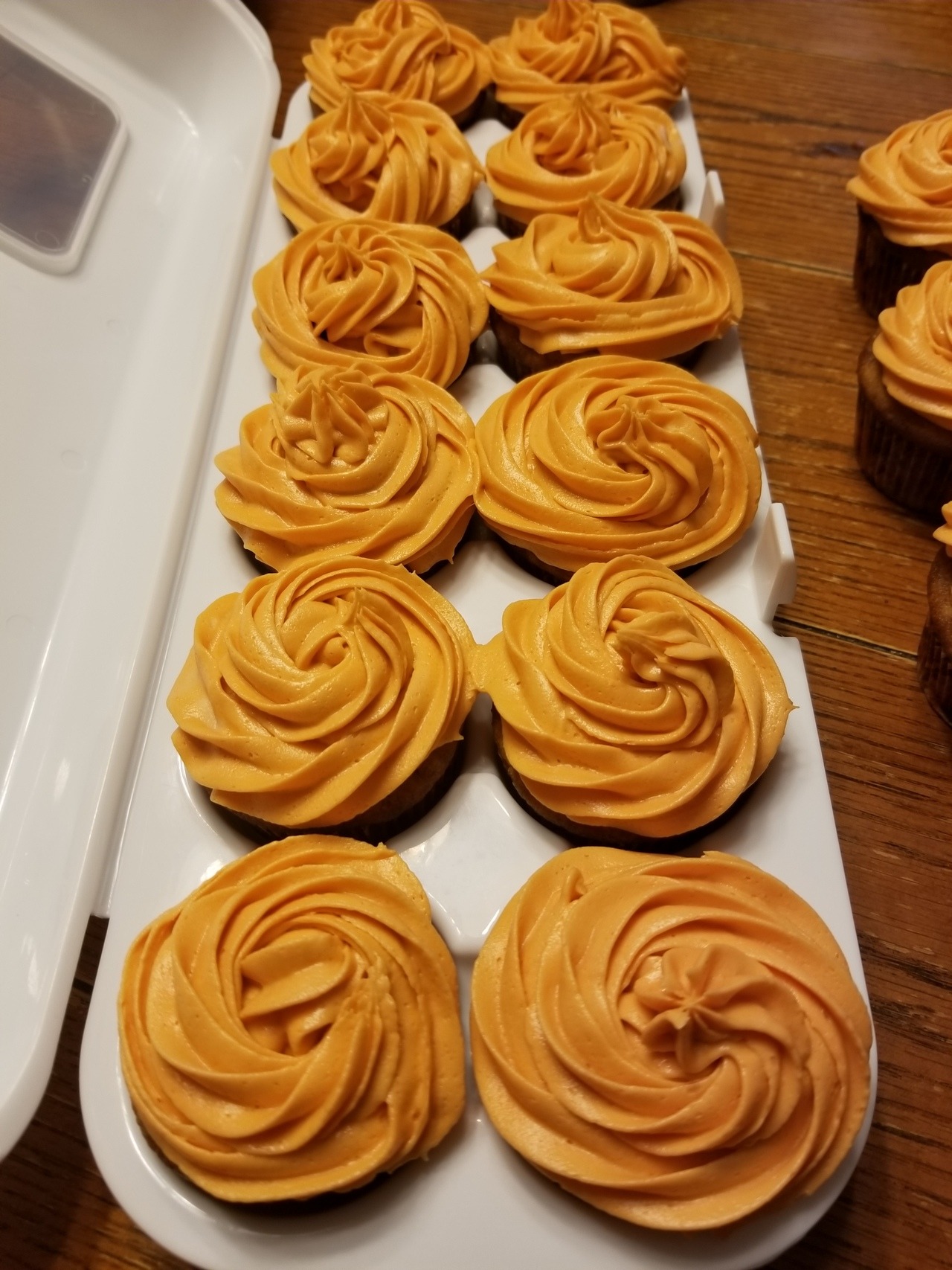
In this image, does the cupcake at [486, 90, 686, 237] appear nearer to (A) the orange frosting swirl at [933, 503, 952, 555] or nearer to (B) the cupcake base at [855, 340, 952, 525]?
(B) the cupcake base at [855, 340, 952, 525]

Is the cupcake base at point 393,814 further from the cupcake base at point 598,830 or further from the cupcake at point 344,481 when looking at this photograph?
the cupcake at point 344,481

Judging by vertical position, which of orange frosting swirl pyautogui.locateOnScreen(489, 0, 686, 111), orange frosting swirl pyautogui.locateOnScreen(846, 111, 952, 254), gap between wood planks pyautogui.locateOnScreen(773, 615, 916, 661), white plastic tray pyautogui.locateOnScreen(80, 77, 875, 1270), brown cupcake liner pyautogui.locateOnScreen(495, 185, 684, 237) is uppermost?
orange frosting swirl pyautogui.locateOnScreen(489, 0, 686, 111)

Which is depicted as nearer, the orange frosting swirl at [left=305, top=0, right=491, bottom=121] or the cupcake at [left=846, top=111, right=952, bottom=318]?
the cupcake at [left=846, top=111, right=952, bottom=318]

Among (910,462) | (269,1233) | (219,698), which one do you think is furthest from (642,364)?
(269,1233)

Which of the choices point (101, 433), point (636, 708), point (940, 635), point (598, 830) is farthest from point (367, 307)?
point (940, 635)

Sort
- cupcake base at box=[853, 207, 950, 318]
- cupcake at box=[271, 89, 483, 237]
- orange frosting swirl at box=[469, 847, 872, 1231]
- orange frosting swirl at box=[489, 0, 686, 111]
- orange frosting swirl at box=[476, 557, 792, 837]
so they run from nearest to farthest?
1. orange frosting swirl at box=[469, 847, 872, 1231]
2. orange frosting swirl at box=[476, 557, 792, 837]
3. cupcake at box=[271, 89, 483, 237]
4. cupcake base at box=[853, 207, 950, 318]
5. orange frosting swirl at box=[489, 0, 686, 111]

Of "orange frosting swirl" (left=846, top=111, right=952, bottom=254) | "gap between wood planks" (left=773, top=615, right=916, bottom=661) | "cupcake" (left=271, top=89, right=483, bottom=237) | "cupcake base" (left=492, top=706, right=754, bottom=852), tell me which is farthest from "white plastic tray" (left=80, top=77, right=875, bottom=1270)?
"orange frosting swirl" (left=846, top=111, right=952, bottom=254)

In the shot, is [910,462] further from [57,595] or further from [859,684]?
[57,595]
